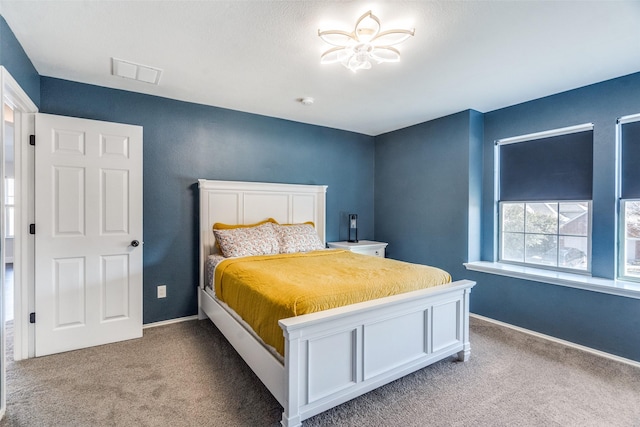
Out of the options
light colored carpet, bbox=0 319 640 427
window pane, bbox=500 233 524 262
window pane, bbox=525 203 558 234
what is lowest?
light colored carpet, bbox=0 319 640 427

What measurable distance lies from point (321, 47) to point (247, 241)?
6.28 feet

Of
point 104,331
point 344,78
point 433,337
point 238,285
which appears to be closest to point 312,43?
point 344,78

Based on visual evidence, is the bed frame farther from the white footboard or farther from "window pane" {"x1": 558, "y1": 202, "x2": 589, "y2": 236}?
"window pane" {"x1": 558, "y1": 202, "x2": 589, "y2": 236}

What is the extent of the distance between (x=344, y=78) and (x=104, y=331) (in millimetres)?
3102

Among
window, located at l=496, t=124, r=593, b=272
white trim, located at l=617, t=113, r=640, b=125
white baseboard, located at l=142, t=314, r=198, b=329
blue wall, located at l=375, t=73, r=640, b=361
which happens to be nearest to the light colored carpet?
blue wall, located at l=375, t=73, r=640, b=361

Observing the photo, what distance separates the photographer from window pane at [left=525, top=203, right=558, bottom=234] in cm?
310

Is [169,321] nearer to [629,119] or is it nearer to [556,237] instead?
[556,237]

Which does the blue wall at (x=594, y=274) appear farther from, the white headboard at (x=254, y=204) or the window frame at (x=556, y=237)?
the white headboard at (x=254, y=204)

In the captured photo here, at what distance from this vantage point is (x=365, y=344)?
1846mm

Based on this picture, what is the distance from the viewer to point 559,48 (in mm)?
2152

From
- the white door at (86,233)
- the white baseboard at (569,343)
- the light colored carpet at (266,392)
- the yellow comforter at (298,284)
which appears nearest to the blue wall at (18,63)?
the white door at (86,233)

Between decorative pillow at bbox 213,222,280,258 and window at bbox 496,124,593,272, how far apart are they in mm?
2658

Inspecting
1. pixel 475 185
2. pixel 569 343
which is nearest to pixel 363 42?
pixel 475 185

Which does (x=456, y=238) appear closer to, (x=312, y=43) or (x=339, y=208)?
(x=339, y=208)
